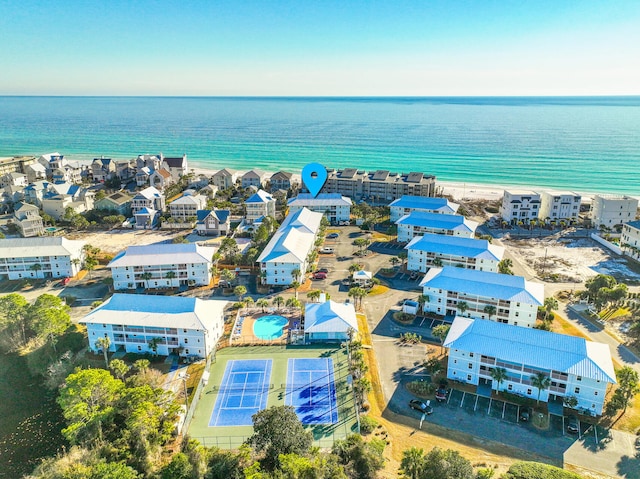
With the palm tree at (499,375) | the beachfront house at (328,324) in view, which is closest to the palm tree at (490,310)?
the palm tree at (499,375)

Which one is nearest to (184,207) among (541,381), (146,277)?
(146,277)

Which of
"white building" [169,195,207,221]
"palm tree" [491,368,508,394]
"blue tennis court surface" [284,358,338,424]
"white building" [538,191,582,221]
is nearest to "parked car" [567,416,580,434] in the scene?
"palm tree" [491,368,508,394]

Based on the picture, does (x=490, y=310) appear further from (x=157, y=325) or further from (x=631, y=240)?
(x=631, y=240)

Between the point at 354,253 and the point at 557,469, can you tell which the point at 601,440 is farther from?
the point at 354,253

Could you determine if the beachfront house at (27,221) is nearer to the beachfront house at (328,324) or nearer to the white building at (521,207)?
the beachfront house at (328,324)

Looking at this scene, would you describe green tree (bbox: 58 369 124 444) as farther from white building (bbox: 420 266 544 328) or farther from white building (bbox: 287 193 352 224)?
white building (bbox: 287 193 352 224)

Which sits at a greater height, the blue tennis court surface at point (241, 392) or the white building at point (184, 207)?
the white building at point (184, 207)
